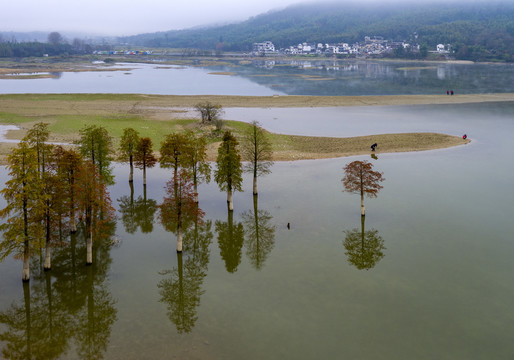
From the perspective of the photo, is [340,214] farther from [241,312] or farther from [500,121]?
[500,121]

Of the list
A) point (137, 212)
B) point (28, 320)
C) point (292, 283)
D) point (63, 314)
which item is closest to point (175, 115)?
point (137, 212)

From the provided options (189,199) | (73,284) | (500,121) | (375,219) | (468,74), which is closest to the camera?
(73,284)

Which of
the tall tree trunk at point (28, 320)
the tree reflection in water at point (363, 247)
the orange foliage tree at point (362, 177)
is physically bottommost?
the tall tree trunk at point (28, 320)

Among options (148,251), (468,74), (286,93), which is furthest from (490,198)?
(468,74)

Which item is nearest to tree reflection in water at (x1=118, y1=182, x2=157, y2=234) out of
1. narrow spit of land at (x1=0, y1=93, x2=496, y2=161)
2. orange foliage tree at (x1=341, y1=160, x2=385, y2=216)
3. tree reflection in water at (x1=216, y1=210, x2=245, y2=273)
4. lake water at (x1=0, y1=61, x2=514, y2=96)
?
tree reflection in water at (x1=216, y1=210, x2=245, y2=273)

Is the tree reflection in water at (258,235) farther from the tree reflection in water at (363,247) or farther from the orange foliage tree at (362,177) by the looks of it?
the orange foliage tree at (362,177)

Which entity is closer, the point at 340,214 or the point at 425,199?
the point at 340,214

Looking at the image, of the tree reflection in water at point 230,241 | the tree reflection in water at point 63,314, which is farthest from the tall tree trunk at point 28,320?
the tree reflection in water at point 230,241
